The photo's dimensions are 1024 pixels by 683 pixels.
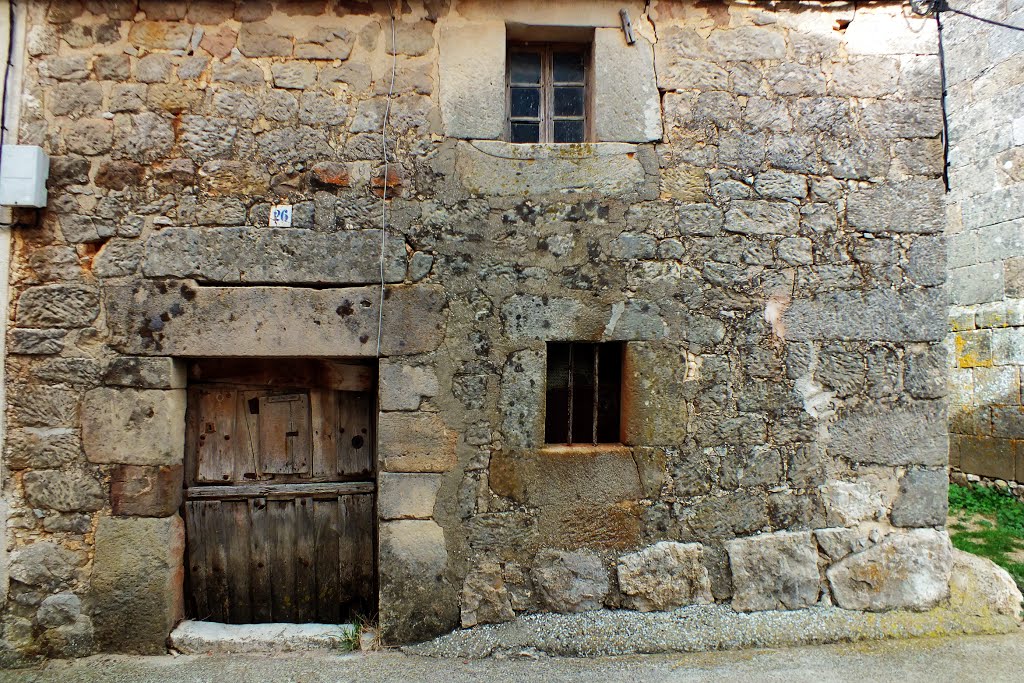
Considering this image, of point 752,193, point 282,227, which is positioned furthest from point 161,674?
point 752,193

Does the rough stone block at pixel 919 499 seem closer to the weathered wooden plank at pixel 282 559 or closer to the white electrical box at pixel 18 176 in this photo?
the weathered wooden plank at pixel 282 559

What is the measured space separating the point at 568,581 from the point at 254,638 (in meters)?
1.63

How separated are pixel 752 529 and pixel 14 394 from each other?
3.84 m

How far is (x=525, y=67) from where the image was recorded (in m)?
3.38

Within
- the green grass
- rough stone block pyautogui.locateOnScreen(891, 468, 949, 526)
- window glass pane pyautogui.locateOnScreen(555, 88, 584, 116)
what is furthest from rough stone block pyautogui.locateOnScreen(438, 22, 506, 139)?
the green grass

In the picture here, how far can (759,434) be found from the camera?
3150 mm

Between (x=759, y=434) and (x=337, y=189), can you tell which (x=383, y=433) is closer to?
(x=337, y=189)

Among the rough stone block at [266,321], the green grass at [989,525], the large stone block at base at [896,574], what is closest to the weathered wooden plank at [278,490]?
the rough stone block at [266,321]

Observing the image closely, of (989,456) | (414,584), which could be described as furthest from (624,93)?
(989,456)

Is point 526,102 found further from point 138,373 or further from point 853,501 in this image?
point 853,501

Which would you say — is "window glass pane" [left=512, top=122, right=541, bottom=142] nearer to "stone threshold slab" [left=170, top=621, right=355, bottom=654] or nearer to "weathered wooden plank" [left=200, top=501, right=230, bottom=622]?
"weathered wooden plank" [left=200, top=501, right=230, bottom=622]

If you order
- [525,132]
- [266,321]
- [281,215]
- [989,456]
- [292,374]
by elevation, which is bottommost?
[989,456]

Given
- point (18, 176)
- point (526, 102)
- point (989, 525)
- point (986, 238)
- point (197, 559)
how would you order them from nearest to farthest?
1. point (18, 176)
2. point (197, 559)
3. point (526, 102)
4. point (989, 525)
5. point (986, 238)

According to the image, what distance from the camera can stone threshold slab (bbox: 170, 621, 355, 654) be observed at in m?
3.01
